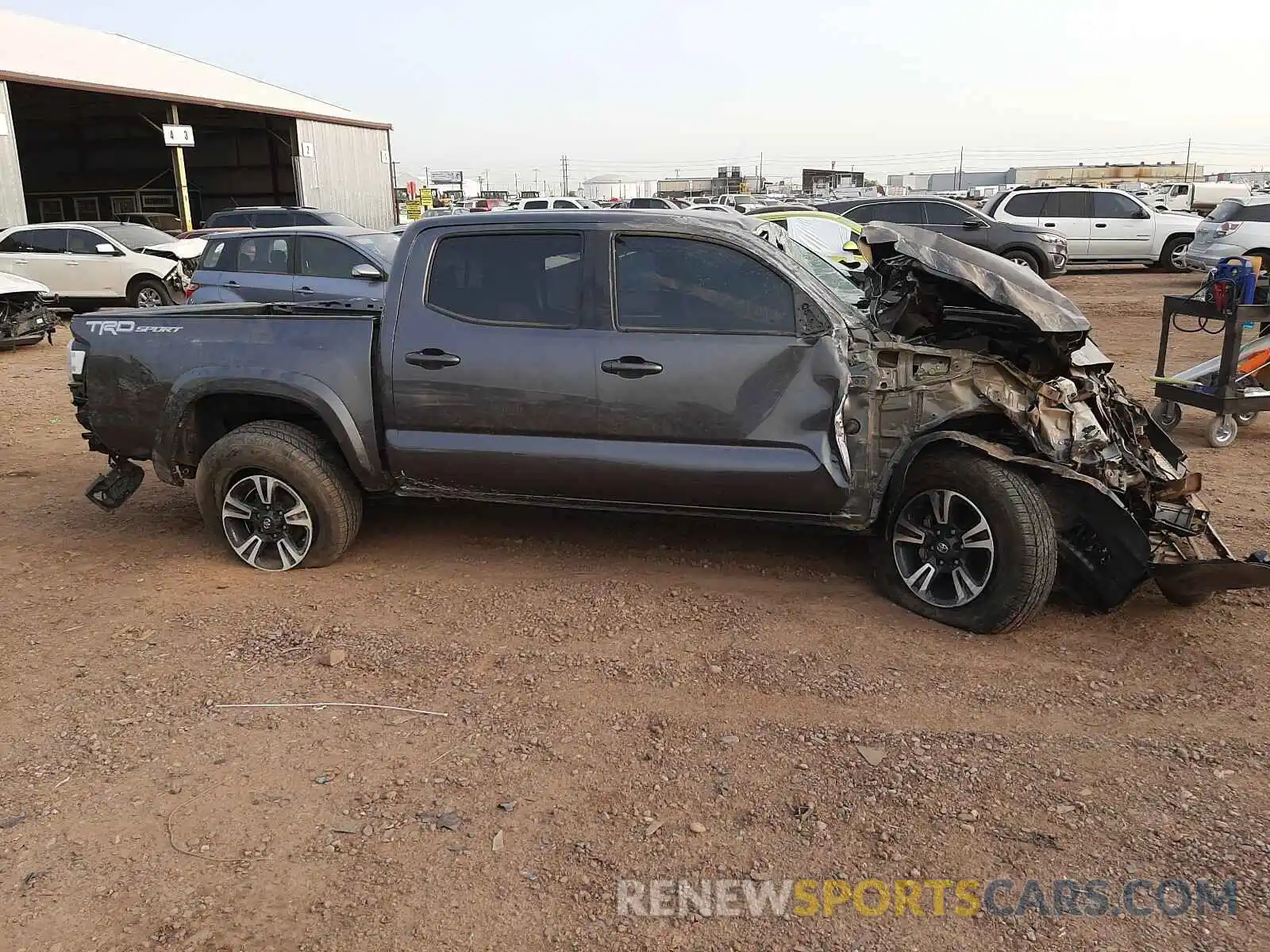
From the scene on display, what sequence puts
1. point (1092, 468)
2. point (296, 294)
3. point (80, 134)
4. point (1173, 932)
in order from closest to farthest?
point (1173, 932)
point (1092, 468)
point (296, 294)
point (80, 134)

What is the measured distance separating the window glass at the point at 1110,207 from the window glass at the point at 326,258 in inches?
639

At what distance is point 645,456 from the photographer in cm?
456

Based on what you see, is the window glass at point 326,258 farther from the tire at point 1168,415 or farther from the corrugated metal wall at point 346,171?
the corrugated metal wall at point 346,171

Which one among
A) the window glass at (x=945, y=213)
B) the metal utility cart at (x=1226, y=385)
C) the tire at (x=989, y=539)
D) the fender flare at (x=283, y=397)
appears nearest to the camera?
the tire at (x=989, y=539)

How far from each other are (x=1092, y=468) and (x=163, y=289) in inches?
631

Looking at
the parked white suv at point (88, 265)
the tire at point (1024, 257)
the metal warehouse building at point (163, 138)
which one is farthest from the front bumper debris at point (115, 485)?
the metal warehouse building at point (163, 138)

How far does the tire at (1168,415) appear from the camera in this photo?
8008mm

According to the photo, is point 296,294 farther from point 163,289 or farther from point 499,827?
point 499,827

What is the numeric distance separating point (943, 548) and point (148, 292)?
15.7 meters

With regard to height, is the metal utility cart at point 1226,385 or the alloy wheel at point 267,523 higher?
the metal utility cart at point 1226,385

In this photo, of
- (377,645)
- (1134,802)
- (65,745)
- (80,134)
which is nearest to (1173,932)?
(1134,802)

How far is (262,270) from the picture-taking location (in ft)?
38.4

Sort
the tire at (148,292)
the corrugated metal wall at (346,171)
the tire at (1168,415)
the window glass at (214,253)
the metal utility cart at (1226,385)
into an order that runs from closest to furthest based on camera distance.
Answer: the metal utility cart at (1226,385) → the tire at (1168,415) → the window glass at (214,253) → the tire at (148,292) → the corrugated metal wall at (346,171)

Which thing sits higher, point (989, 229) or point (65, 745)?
point (989, 229)
